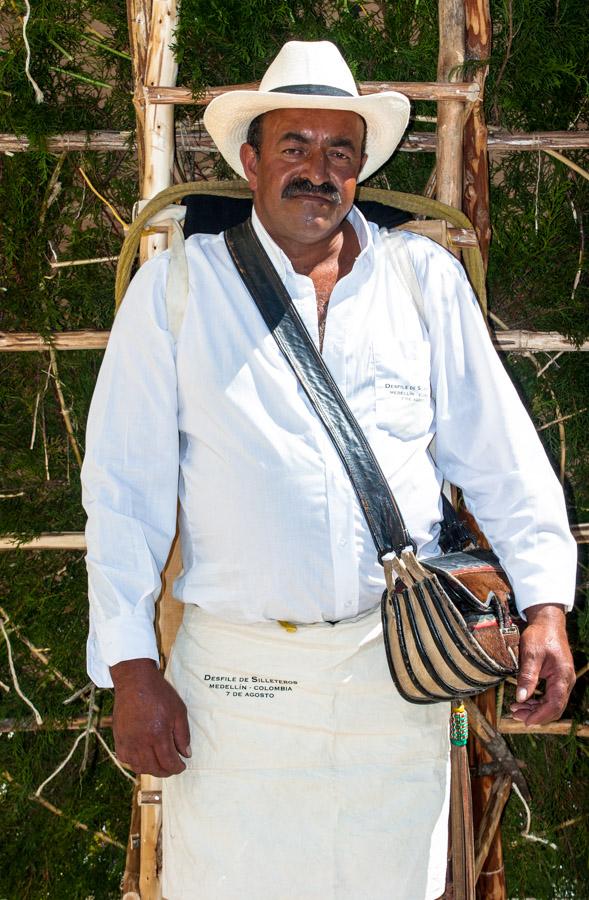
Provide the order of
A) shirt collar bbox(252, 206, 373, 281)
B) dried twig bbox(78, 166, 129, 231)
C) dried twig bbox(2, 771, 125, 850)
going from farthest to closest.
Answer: dried twig bbox(2, 771, 125, 850) < dried twig bbox(78, 166, 129, 231) < shirt collar bbox(252, 206, 373, 281)

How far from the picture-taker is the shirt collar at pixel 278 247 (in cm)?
201

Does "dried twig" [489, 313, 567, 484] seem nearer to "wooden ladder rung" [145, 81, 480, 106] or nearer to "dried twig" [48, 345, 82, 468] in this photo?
"wooden ladder rung" [145, 81, 480, 106]

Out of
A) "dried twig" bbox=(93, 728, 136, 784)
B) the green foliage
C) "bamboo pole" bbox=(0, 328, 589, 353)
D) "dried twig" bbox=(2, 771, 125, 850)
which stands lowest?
"dried twig" bbox=(2, 771, 125, 850)

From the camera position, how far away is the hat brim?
199 cm

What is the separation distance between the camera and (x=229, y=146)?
2.22 m

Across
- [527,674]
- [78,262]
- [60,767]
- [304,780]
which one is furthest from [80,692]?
[527,674]

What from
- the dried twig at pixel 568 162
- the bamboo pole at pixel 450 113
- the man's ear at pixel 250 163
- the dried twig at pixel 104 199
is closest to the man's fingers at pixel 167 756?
the man's ear at pixel 250 163

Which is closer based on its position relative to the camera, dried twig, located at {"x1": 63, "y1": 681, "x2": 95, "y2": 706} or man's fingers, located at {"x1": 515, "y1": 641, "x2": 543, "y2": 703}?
man's fingers, located at {"x1": 515, "y1": 641, "x2": 543, "y2": 703}

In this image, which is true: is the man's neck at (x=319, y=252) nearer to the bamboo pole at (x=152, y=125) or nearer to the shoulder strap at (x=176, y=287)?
the shoulder strap at (x=176, y=287)

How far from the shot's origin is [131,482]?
187 cm

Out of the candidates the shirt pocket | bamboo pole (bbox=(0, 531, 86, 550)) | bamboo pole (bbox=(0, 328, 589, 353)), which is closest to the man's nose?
the shirt pocket

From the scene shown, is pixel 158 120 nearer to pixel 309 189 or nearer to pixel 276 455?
pixel 309 189

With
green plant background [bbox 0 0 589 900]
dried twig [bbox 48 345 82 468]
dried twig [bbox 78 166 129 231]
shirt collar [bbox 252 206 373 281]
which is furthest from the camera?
dried twig [bbox 48 345 82 468]

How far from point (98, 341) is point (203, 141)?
615 millimetres
